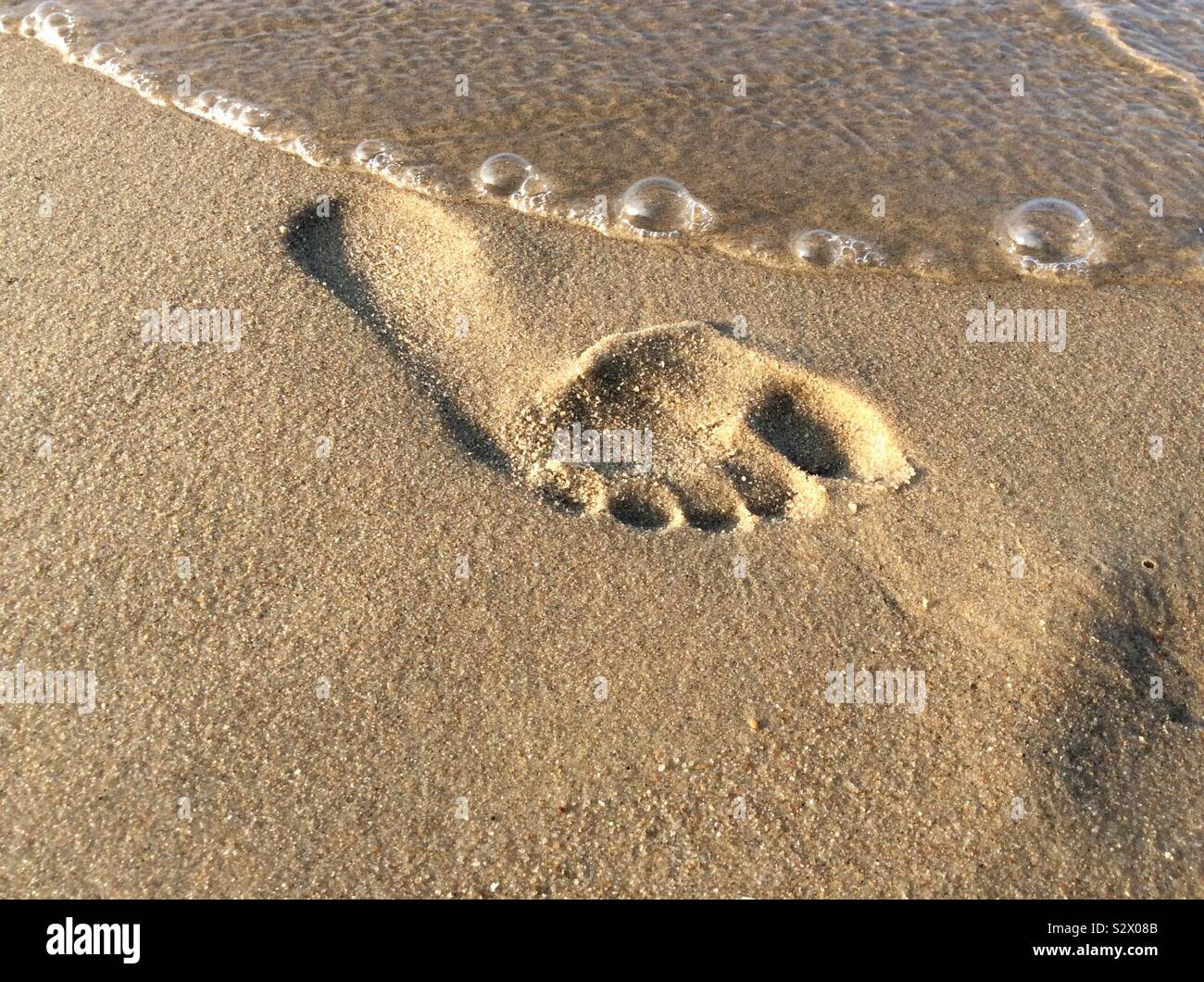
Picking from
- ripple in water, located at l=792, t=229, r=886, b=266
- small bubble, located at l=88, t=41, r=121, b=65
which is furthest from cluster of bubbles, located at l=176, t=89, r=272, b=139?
ripple in water, located at l=792, t=229, r=886, b=266

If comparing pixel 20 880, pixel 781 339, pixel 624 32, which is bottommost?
pixel 20 880

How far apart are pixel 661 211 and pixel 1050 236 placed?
1.49m

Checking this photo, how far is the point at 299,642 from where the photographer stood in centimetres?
207

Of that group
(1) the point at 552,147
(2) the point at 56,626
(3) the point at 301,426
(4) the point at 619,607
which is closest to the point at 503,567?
(4) the point at 619,607

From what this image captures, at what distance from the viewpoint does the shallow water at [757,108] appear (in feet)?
11.4

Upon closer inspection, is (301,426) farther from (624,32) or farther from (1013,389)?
(624,32)

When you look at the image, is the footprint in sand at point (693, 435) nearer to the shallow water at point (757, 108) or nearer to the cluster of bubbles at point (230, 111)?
the shallow water at point (757, 108)

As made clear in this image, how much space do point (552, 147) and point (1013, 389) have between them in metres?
2.18

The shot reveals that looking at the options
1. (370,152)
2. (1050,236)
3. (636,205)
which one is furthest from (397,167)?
(1050,236)

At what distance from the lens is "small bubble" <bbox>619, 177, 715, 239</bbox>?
339 centimetres

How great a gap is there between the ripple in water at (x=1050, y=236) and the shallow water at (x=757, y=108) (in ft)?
0.04

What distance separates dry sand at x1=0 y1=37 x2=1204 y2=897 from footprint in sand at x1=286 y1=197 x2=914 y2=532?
0.02 metres

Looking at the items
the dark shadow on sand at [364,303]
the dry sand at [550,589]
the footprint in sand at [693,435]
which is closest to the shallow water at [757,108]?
the dry sand at [550,589]

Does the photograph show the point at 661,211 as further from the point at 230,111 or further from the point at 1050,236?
the point at 230,111
